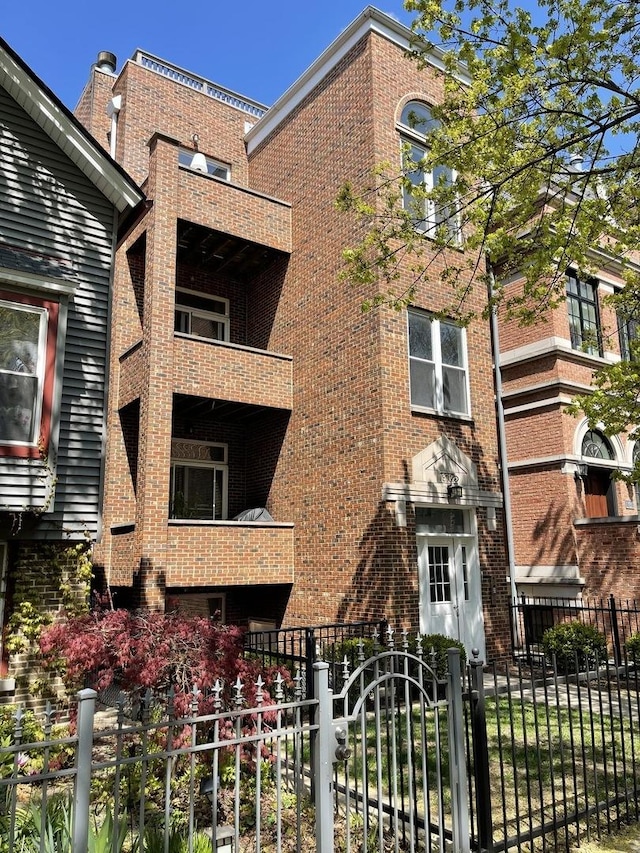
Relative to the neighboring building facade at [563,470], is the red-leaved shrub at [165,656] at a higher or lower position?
lower

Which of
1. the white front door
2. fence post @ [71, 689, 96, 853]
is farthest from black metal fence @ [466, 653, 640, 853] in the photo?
the white front door

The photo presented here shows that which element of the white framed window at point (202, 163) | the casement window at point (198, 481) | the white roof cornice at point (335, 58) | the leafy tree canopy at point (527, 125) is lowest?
the casement window at point (198, 481)

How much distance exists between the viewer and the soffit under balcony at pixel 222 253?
1490 cm

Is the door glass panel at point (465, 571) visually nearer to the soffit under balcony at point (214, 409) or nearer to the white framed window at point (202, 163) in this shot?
the soffit under balcony at point (214, 409)

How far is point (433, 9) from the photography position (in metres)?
7.90

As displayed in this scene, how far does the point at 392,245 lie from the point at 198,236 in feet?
14.8

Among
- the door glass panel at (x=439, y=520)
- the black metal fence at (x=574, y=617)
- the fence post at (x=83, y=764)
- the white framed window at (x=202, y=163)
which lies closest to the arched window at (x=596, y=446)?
the black metal fence at (x=574, y=617)

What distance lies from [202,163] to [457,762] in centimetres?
1519

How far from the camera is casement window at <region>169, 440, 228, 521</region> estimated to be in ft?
49.5

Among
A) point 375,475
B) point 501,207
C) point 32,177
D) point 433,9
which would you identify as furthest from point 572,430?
point 32,177

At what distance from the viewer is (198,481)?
1559 centimetres

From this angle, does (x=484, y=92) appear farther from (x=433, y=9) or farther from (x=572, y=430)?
(x=572, y=430)

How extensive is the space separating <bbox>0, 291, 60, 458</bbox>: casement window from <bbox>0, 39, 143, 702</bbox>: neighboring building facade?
0.05ft

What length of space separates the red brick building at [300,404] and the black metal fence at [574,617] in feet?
3.44
